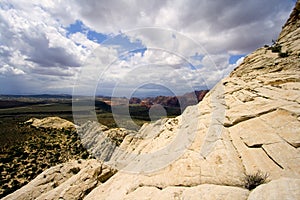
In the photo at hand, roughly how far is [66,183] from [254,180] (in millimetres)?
15204

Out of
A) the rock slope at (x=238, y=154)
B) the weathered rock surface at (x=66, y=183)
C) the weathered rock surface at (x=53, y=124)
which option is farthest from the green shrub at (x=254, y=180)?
the weathered rock surface at (x=53, y=124)

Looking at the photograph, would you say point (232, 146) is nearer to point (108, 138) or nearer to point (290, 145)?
point (290, 145)

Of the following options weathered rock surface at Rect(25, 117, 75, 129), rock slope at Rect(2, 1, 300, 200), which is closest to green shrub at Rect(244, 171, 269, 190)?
rock slope at Rect(2, 1, 300, 200)

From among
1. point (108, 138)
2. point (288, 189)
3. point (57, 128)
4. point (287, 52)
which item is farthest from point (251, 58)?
point (57, 128)

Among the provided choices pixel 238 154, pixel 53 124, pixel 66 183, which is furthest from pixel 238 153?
pixel 53 124

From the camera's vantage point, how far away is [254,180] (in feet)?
22.9

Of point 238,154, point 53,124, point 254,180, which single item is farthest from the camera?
point 53,124

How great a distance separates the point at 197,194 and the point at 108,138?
34039 mm

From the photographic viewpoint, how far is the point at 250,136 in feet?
33.4

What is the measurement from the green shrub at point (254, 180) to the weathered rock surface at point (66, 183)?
12252 millimetres

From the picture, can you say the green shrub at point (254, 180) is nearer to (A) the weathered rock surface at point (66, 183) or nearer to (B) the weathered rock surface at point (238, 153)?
(B) the weathered rock surface at point (238, 153)

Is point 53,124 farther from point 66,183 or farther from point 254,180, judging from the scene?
point 254,180

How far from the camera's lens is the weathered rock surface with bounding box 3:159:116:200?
14716mm

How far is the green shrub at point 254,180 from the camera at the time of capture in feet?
22.5
